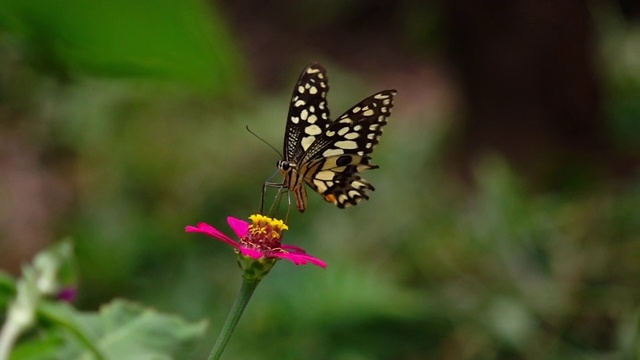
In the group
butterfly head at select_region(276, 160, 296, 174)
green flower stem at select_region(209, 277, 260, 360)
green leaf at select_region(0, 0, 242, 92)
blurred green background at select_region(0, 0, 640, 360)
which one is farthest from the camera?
blurred green background at select_region(0, 0, 640, 360)

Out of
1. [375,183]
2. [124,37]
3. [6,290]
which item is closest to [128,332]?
[6,290]

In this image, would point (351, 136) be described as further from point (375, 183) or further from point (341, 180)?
point (375, 183)

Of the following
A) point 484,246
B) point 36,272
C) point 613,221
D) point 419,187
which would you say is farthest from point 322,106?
point 419,187

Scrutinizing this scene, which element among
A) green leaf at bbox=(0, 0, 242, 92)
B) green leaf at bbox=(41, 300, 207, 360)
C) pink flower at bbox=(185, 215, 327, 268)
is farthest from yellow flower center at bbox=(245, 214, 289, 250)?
green leaf at bbox=(0, 0, 242, 92)

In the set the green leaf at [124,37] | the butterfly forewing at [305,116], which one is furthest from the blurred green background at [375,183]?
the butterfly forewing at [305,116]

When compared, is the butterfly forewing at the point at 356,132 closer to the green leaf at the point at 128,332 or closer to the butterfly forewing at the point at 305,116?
the butterfly forewing at the point at 305,116

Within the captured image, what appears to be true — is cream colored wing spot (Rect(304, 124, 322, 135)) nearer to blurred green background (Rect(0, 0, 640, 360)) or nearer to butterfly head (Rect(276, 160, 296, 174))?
butterfly head (Rect(276, 160, 296, 174))
